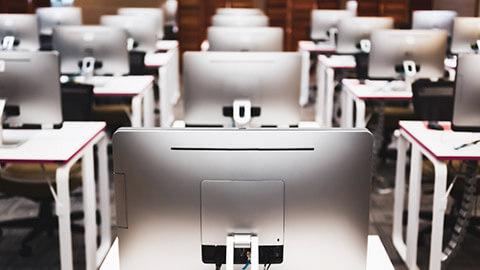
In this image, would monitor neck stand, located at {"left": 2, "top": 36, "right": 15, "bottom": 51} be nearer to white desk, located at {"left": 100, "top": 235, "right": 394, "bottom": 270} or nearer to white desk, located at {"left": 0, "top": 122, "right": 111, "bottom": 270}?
white desk, located at {"left": 0, "top": 122, "right": 111, "bottom": 270}

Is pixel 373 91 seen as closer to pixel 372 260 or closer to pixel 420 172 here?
pixel 420 172

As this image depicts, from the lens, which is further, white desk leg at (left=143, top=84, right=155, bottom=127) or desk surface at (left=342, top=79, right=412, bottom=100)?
white desk leg at (left=143, top=84, right=155, bottom=127)

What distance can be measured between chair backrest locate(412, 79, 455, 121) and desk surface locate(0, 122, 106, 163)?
182 centimetres

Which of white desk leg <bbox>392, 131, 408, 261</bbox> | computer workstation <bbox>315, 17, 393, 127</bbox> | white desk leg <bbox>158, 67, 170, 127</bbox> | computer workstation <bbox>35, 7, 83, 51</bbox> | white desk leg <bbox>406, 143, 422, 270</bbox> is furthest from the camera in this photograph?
computer workstation <bbox>35, 7, 83, 51</bbox>

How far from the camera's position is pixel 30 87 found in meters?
3.04

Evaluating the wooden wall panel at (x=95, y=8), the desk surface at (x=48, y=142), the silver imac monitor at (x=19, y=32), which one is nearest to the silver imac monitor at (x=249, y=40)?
the desk surface at (x=48, y=142)

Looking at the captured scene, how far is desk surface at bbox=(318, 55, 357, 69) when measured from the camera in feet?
18.8

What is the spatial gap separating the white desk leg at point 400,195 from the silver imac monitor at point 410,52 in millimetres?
880

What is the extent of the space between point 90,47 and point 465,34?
135 inches

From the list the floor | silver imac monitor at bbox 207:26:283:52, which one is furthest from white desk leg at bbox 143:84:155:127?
silver imac monitor at bbox 207:26:283:52

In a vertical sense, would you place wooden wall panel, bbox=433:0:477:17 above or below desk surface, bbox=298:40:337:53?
above

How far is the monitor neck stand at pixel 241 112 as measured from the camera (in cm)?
283

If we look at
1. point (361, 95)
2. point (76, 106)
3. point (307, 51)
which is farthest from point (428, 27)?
point (76, 106)

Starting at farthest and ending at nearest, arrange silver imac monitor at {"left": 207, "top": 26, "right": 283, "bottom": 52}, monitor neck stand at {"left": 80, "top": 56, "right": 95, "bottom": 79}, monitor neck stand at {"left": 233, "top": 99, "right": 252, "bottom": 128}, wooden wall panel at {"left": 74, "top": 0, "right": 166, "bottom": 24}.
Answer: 1. wooden wall panel at {"left": 74, "top": 0, "right": 166, "bottom": 24}
2. monitor neck stand at {"left": 80, "top": 56, "right": 95, "bottom": 79}
3. silver imac monitor at {"left": 207, "top": 26, "right": 283, "bottom": 52}
4. monitor neck stand at {"left": 233, "top": 99, "right": 252, "bottom": 128}
